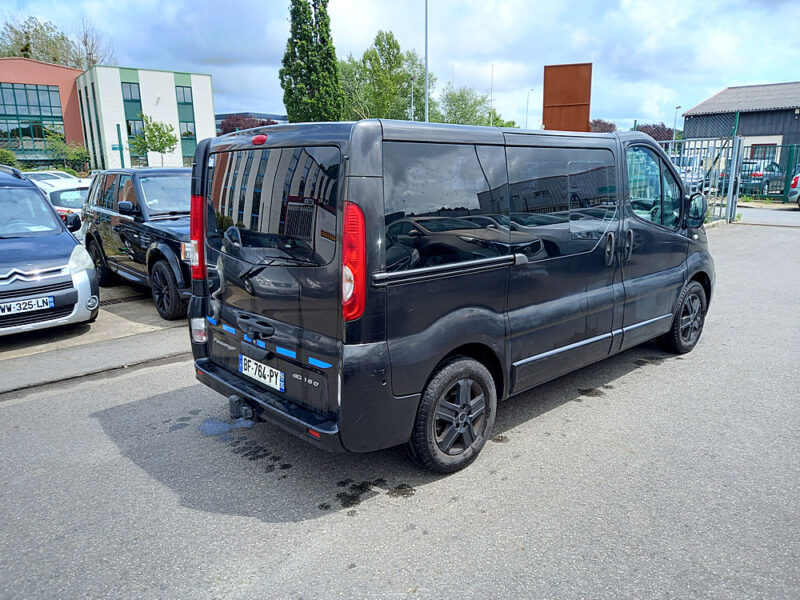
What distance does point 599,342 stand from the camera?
4.48 meters

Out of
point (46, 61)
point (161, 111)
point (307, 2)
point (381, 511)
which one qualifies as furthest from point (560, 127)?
point (46, 61)

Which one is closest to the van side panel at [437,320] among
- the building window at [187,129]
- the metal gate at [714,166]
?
the metal gate at [714,166]

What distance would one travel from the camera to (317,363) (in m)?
3.10

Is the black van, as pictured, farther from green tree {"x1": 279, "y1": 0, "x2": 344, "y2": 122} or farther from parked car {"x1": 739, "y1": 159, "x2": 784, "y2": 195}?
green tree {"x1": 279, "y1": 0, "x2": 344, "y2": 122}

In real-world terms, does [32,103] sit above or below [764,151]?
above

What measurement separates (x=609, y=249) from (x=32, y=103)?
70098 millimetres

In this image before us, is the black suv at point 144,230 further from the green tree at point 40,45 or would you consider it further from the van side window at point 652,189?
the green tree at point 40,45

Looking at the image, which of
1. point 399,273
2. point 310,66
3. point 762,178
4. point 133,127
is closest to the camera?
point 399,273

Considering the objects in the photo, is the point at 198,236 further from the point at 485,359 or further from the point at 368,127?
the point at 485,359

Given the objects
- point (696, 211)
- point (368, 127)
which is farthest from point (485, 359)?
point (696, 211)

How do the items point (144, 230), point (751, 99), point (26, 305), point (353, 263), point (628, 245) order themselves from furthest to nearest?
1. point (751, 99)
2. point (144, 230)
3. point (26, 305)
4. point (628, 245)
5. point (353, 263)

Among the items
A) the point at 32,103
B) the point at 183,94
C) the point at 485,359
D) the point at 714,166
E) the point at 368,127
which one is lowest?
the point at 485,359

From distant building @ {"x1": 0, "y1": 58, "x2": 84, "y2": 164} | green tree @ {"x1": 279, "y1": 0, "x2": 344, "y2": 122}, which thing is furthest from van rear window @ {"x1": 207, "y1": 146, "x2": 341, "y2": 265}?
distant building @ {"x1": 0, "y1": 58, "x2": 84, "y2": 164}

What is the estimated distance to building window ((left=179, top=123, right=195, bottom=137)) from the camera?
65.3 metres
